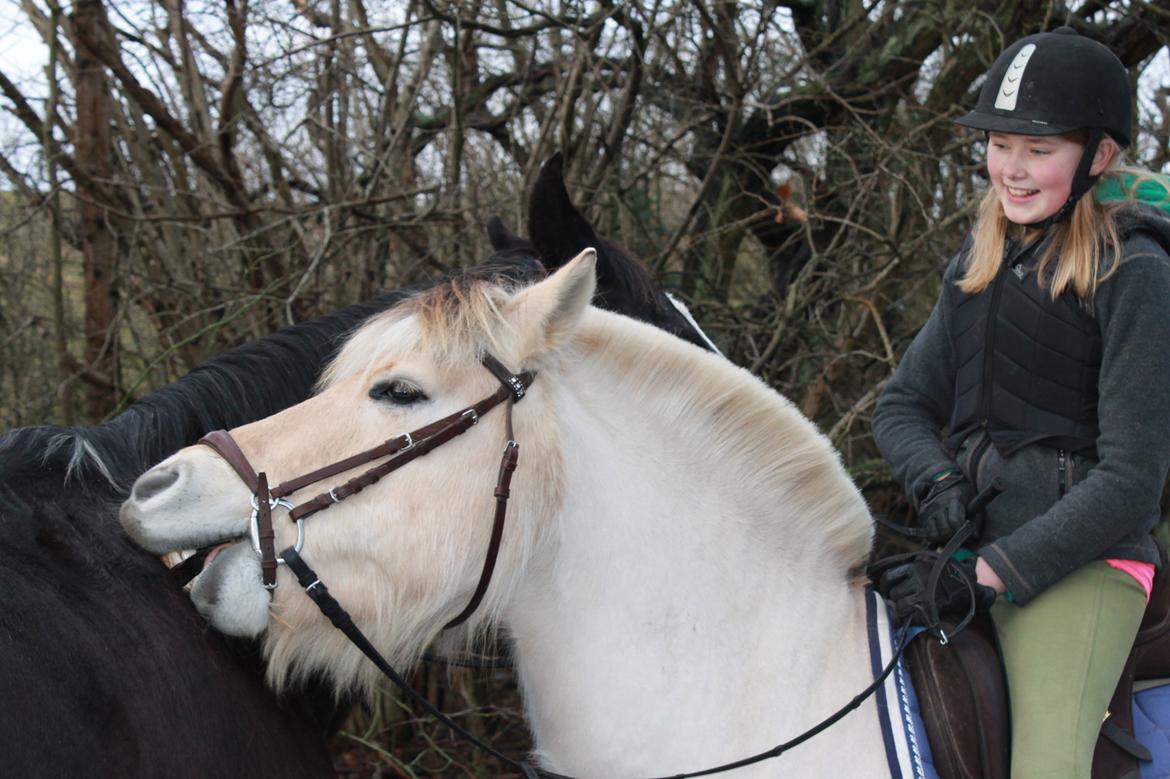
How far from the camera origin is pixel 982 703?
1938 mm

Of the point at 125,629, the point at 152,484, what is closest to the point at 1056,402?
the point at 152,484

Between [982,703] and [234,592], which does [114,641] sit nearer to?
[234,592]

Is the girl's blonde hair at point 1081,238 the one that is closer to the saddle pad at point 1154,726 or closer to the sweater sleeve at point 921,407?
the sweater sleeve at point 921,407

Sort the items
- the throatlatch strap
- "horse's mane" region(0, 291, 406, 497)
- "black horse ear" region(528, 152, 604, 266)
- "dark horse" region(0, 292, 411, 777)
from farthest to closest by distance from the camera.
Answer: "black horse ear" region(528, 152, 604, 266) < "horse's mane" region(0, 291, 406, 497) < the throatlatch strap < "dark horse" region(0, 292, 411, 777)

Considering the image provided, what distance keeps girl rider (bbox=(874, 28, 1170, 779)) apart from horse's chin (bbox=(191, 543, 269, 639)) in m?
1.29

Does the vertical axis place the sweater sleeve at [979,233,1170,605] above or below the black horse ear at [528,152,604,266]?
below

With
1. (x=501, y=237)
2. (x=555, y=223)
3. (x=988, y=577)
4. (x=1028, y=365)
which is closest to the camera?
(x=988, y=577)

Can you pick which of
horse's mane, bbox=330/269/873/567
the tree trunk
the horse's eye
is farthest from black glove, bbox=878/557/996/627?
the tree trunk

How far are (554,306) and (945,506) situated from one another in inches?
40.0

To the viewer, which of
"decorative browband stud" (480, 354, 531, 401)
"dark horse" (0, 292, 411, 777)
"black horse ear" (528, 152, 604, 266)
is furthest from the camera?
"black horse ear" (528, 152, 604, 266)

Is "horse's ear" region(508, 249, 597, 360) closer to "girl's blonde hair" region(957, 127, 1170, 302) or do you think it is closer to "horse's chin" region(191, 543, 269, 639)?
"horse's chin" region(191, 543, 269, 639)

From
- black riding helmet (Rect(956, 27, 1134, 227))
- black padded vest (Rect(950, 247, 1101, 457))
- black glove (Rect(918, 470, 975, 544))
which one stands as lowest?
black glove (Rect(918, 470, 975, 544))

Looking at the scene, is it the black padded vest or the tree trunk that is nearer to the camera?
the black padded vest

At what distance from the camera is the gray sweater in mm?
1903
